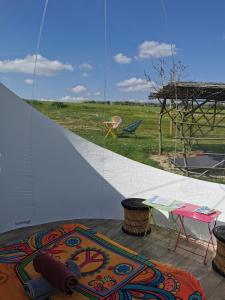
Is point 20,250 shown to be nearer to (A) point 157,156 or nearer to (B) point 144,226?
(B) point 144,226

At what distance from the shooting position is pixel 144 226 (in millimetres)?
3695

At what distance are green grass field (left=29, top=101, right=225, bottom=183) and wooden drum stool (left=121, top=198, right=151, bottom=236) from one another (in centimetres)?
114

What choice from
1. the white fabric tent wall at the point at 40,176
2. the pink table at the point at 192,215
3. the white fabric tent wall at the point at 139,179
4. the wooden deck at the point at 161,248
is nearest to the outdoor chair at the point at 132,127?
the white fabric tent wall at the point at 139,179

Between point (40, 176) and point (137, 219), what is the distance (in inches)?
54.9

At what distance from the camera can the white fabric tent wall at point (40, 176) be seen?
146 inches

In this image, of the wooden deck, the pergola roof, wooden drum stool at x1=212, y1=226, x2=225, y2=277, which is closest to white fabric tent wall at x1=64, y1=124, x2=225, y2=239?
the wooden deck

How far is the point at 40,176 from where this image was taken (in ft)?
13.1

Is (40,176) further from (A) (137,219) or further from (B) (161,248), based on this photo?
(B) (161,248)

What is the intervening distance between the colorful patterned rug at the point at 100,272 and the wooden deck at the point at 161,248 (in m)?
0.68

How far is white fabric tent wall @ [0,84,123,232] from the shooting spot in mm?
3705

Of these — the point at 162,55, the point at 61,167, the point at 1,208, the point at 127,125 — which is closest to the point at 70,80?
the point at 61,167

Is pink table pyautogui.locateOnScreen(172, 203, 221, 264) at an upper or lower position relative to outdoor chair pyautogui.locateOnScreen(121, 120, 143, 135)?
lower

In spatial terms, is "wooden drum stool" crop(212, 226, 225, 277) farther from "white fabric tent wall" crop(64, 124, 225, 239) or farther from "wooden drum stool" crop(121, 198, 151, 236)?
"wooden drum stool" crop(121, 198, 151, 236)

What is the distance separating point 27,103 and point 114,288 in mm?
2576
